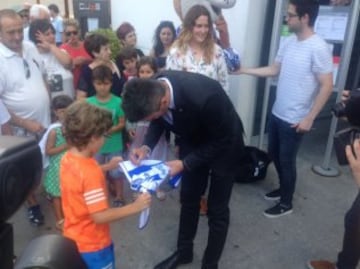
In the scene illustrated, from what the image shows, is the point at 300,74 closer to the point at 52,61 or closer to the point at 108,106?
the point at 108,106

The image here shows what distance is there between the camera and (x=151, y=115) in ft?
6.43

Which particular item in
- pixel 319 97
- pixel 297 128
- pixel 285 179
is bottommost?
pixel 285 179

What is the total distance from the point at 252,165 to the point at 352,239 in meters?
1.59

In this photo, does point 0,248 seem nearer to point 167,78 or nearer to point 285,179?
point 167,78

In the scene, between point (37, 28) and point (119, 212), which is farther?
point (37, 28)

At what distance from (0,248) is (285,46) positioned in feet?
9.07

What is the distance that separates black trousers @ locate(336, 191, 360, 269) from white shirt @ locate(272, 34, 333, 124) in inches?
38.7

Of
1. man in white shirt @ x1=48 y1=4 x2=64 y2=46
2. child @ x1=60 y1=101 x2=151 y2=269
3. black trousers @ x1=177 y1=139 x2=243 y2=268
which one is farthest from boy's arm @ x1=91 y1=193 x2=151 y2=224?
man in white shirt @ x1=48 y1=4 x2=64 y2=46

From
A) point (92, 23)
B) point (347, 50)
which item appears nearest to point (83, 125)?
point (347, 50)

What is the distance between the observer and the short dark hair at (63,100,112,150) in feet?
6.06

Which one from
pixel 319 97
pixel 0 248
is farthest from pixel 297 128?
pixel 0 248

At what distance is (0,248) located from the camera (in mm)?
839

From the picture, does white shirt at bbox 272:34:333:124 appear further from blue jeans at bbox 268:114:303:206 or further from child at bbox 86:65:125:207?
child at bbox 86:65:125:207

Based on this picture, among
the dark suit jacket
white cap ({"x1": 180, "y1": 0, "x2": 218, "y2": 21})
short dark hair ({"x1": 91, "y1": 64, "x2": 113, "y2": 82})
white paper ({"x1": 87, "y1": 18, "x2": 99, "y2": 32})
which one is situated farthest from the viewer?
white paper ({"x1": 87, "y1": 18, "x2": 99, "y2": 32})
